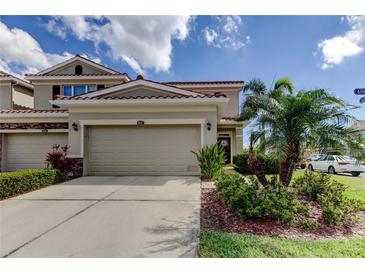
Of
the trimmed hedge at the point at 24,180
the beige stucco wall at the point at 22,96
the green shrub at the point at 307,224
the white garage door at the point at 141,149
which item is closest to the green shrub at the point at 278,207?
the green shrub at the point at 307,224

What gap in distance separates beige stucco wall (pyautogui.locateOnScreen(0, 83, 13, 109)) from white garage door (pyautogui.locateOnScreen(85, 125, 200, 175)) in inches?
388

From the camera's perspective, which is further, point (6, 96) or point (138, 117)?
point (6, 96)

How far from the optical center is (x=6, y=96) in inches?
623

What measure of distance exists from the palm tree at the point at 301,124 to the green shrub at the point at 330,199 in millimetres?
762

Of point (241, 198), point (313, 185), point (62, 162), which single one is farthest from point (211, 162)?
point (62, 162)

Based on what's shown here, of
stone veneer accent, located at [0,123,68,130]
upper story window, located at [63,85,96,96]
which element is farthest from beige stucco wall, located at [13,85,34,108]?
stone veneer accent, located at [0,123,68,130]

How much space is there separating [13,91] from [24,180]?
41.4 ft

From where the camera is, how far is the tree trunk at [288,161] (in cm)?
642

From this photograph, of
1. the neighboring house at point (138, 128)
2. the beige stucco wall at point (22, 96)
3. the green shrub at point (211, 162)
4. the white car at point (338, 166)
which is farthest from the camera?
the beige stucco wall at point (22, 96)

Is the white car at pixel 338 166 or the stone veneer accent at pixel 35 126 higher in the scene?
the stone veneer accent at pixel 35 126

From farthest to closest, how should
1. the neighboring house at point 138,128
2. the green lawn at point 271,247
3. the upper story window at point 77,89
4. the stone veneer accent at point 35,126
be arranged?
the upper story window at point 77,89
the stone veneer accent at point 35,126
the neighboring house at point 138,128
the green lawn at point 271,247

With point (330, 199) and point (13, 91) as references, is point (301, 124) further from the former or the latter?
point (13, 91)

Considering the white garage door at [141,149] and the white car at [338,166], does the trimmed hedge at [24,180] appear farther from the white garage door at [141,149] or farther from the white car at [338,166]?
the white car at [338,166]
